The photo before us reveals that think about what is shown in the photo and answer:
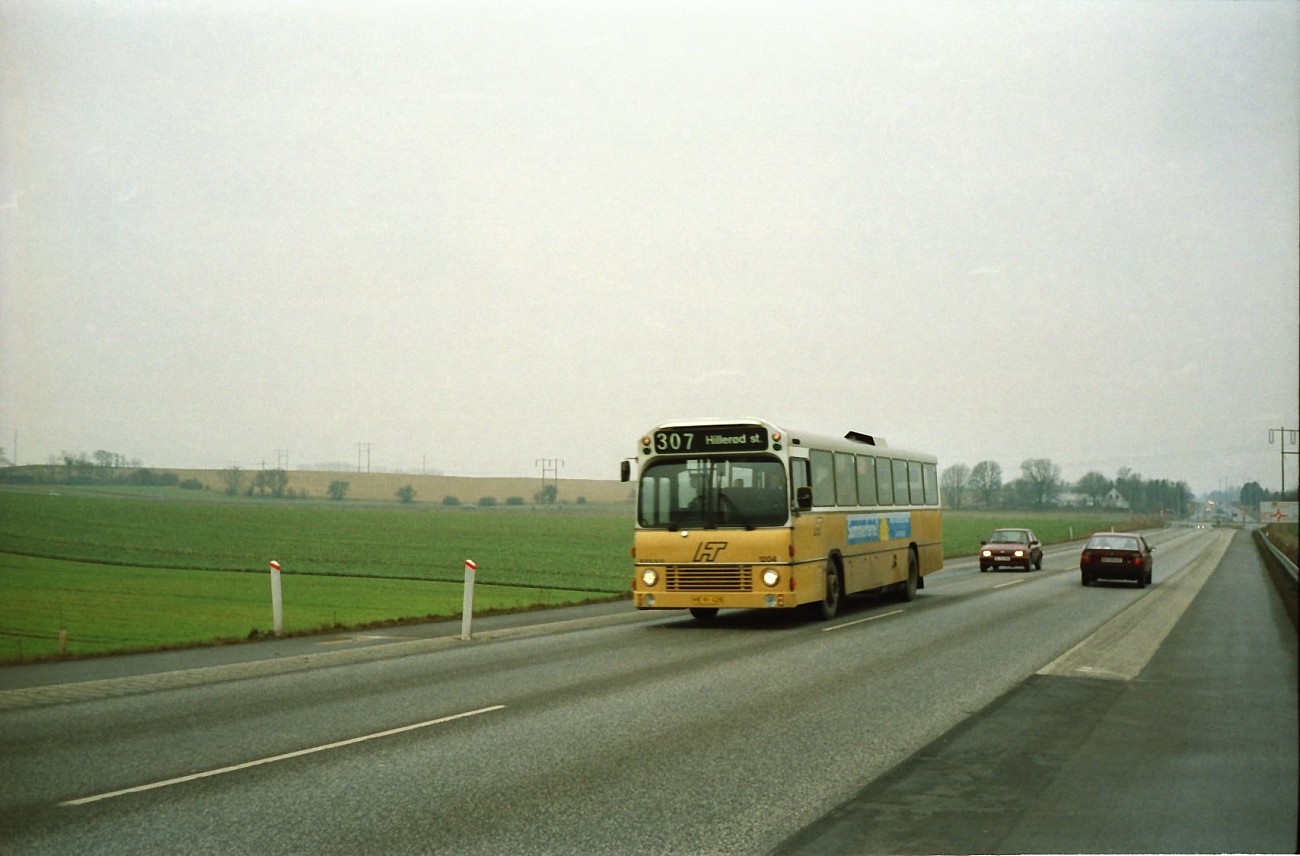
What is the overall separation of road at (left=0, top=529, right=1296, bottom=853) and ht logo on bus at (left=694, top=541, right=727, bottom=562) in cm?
272

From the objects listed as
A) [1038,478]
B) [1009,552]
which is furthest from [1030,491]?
[1009,552]

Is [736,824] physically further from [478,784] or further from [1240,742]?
[1240,742]

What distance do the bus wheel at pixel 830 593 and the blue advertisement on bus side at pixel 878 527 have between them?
1.10 meters

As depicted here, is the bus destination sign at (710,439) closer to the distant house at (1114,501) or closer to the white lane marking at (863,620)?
the white lane marking at (863,620)

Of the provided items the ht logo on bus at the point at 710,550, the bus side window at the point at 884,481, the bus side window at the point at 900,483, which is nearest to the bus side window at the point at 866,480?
the bus side window at the point at 884,481

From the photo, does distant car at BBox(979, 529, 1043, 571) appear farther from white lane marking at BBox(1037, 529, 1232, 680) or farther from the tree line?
the tree line

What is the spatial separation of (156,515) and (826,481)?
7558 centimetres

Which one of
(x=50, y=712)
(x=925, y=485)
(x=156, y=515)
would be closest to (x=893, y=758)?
(x=50, y=712)

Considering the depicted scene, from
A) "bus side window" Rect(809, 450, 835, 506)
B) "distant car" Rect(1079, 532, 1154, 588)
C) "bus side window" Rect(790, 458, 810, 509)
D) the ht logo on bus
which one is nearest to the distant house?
"distant car" Rect(1079, 532, 1154, 588)

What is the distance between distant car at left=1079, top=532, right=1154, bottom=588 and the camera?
32875 millimetres

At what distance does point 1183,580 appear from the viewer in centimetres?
3650

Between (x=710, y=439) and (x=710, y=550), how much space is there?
1907 mm

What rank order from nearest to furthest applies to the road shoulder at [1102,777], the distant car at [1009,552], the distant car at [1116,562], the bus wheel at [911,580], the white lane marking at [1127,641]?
the road shoulder at [1102,777] → the white lane marking at [1127,641] → the bus wheel at [911,580] → the distant car at [1116,562] → the distant car at [1009,552]

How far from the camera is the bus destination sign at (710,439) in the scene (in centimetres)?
1970
